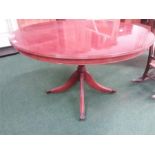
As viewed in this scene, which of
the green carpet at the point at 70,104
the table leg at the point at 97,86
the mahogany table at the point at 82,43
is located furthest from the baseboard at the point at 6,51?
the table leg at the point at 97,86

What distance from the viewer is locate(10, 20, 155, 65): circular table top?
1.18 m

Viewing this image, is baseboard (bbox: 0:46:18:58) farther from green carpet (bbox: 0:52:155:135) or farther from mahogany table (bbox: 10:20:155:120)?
mahogany table (bbox: 10:20:155:120)

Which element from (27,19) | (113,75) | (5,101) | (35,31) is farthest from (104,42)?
(27,19)

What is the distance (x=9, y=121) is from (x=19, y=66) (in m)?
1.14

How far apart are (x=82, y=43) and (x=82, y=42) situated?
0.08ft

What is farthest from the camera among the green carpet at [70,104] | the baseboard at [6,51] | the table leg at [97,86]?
the baseboard at [6,51]

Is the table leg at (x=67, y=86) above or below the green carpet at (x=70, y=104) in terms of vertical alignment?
above

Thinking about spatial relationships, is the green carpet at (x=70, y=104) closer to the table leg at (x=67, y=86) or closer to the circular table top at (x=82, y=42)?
the table leg at (x=67, y=86)

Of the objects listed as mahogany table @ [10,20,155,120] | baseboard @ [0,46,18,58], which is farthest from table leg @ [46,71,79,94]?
baseboard @ [0,46,18,58]

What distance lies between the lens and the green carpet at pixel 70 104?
155cm

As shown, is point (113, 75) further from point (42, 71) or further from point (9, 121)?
point (9, 121)

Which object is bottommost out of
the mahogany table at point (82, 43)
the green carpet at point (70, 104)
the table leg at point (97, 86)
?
the green carpet at point (70, 104)

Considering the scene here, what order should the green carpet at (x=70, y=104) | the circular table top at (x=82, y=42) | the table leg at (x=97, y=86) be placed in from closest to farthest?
the circular table top at (x=82, y=42) → the green carpet at (x=70, y=104) → the table leg at (x=97, y=86)

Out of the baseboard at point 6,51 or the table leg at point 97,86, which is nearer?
the table leg at point 97,86
